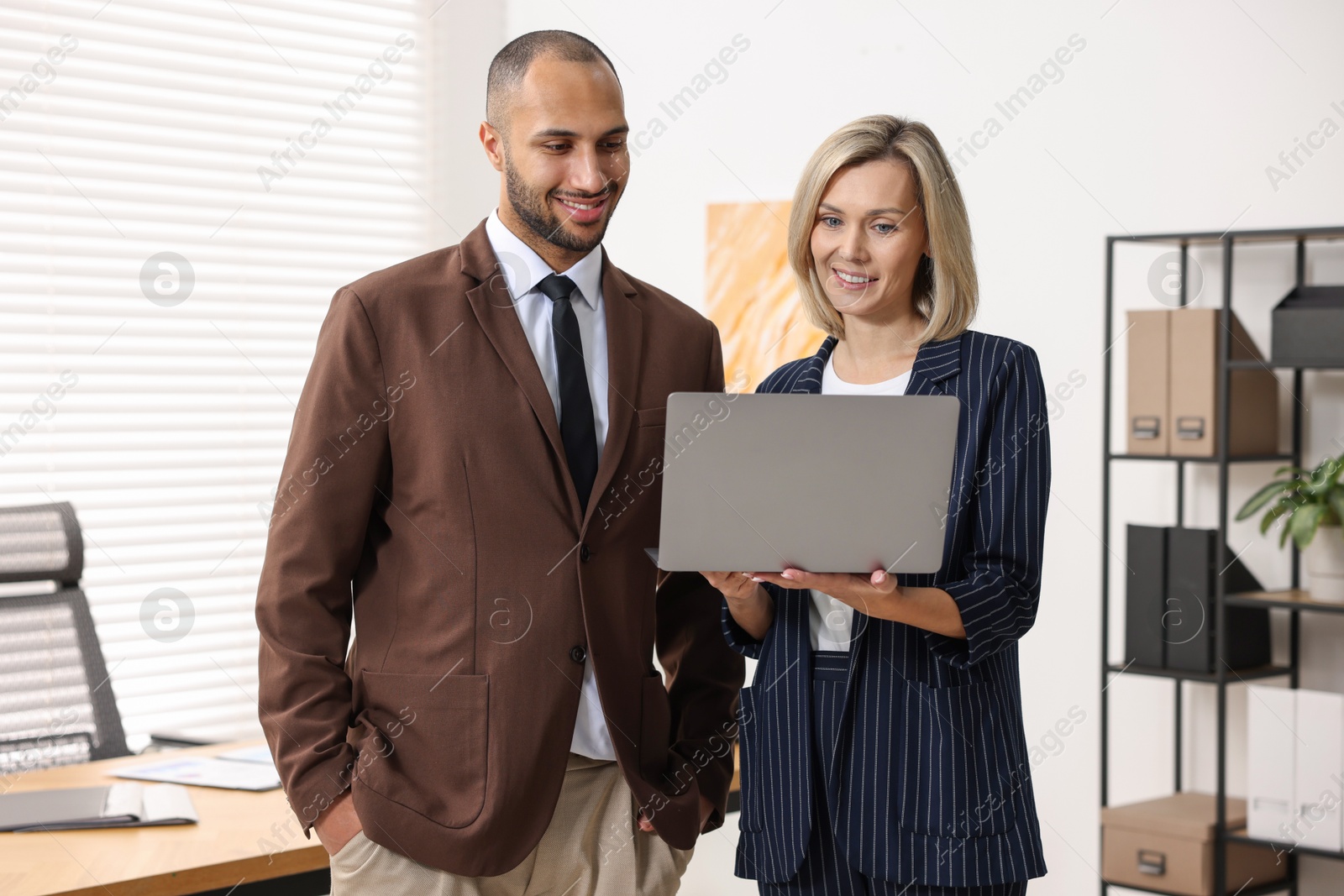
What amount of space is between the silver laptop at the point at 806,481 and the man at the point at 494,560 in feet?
0.76

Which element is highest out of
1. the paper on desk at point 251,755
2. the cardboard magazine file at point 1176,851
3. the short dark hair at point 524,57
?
the short dark hair at point 524,57

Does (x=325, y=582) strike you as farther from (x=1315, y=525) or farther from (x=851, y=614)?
(x=1315, y=525)

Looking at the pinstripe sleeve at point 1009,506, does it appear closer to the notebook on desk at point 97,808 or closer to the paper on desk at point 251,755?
the notebook on desk at point 97,808

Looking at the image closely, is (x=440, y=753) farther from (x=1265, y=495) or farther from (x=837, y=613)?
(x=1265, y=495)

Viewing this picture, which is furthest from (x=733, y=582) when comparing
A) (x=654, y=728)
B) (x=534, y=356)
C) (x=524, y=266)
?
(x=524, y=266)

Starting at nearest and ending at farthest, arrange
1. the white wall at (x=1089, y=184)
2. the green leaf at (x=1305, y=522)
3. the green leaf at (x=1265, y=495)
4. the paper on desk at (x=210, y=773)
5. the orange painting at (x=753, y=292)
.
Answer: the paper on desk at (x=210, y=773) < the green leaf at (x=1305, y=522) < the green leaf at (x=1265, y=495) < the white wall at (x=1089, y=184) < the orange painting at (x=753, y=292)

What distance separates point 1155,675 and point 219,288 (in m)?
2.97

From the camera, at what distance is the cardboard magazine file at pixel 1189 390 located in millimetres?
3189

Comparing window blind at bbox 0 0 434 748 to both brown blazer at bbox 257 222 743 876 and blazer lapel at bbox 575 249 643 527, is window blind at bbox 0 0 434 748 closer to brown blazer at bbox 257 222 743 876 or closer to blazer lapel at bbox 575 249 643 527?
Answer: brown blazer at bbox 257 222 743 876

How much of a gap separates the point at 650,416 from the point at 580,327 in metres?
0.15

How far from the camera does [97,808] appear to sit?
6.73 feet

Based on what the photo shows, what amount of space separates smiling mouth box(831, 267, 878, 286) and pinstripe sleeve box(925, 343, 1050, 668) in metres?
0.20

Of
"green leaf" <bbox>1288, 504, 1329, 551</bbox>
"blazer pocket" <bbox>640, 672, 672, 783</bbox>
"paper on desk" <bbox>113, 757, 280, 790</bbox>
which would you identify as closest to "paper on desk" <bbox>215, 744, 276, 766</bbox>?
"paper on desk" <bbox>113, 757, 280, 790</bbox>

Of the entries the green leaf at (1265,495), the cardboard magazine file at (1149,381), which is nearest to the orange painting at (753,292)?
the cardboard magazine file at (1149,381)
